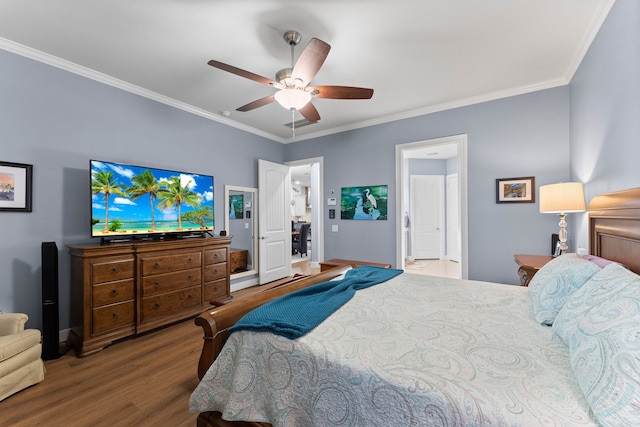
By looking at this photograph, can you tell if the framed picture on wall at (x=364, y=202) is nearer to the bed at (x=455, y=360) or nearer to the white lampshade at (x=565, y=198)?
the white lampshade at (x=565, y=198)

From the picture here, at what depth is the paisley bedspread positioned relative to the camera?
2.69 ft

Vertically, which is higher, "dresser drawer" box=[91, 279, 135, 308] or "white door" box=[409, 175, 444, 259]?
"white door" box=[409, 175, 444, 259]

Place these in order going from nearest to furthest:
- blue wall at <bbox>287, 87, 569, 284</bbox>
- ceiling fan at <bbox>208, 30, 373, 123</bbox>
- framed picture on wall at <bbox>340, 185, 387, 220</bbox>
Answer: ceiling fan at <bbox>208, 30, 373, 123</bbox>
blue wall at <bbox>287, 87, 569, 284</bbox>
framed picture on wall at <bbox>340, 185, 387, 220</bbox>

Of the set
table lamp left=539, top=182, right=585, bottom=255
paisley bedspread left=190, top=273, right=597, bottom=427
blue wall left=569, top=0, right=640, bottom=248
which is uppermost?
blue wall left=569, top=0, right=640, bottom=248

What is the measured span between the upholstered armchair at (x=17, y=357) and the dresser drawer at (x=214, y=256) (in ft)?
5.24

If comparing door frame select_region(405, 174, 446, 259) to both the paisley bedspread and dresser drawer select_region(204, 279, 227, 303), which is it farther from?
the paisley bedspread

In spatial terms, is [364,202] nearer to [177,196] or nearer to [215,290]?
[215,290]

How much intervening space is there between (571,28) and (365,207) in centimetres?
302

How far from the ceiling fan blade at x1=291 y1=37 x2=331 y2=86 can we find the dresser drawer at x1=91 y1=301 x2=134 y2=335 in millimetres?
2763

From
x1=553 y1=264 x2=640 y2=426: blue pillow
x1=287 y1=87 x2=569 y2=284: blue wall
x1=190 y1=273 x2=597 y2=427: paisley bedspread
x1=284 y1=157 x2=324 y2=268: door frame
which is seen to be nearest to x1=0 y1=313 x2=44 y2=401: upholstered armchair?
x1=190 y1=273 x2=597 y2=427: paisley bedspread

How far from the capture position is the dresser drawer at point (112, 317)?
249 cm

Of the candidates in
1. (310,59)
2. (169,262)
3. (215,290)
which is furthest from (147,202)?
(310,59)

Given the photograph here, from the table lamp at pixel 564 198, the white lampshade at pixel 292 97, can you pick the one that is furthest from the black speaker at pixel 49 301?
the table lamp at pixel 564 198

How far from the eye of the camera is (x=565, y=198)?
237 cm
